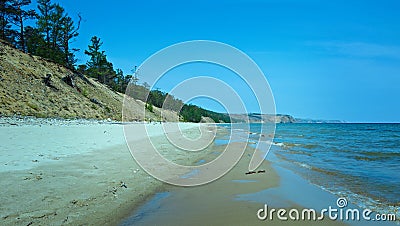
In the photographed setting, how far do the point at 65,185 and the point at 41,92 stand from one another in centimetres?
2245

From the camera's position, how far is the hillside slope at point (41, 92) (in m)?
19.8

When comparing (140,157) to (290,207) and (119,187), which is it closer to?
(119,187)

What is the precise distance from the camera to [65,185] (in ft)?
18.1

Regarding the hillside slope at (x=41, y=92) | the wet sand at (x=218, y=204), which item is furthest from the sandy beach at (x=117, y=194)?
the hillside slope at (x=41, y=92)

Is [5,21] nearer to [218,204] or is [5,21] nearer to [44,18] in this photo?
[44,18]

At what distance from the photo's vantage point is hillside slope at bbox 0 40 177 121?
19.8m

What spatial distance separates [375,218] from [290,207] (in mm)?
1533

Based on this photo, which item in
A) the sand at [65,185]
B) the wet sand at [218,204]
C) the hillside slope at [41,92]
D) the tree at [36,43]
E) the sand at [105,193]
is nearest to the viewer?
the sand at [65,185]

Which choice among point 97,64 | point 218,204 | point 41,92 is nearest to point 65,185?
point 218,204

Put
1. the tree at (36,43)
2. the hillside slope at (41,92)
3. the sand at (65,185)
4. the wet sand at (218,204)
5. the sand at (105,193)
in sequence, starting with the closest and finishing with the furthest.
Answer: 1. the sand at (65,185)
2. the sand at (105,193)
3. the wet sand at (218,204)
4. the hillside slope at (41,92)
5. the tree at (36,43)

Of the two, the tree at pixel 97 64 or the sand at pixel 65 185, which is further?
the tree at pixel 97 64

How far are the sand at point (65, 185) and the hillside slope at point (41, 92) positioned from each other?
448 inches

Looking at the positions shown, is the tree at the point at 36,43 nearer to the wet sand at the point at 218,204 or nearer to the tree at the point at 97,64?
the tree at the point at 97,64

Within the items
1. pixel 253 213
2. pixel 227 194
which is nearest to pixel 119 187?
pixel 227 194
